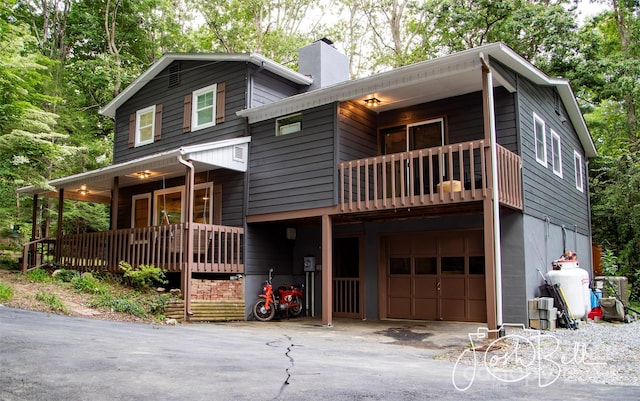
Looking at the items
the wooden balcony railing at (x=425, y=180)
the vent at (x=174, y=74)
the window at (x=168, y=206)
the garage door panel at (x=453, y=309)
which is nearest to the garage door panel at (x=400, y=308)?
the garage door panel at (x=453, y=309)

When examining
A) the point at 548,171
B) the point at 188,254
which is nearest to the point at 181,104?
the point at 188,254

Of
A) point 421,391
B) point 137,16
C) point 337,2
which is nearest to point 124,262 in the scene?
point 421,391

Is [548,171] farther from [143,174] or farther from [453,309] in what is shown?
[143,174]

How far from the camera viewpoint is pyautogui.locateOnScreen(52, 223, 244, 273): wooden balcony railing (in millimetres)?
12852

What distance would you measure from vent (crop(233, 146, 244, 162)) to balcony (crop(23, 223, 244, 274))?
183 centimetres

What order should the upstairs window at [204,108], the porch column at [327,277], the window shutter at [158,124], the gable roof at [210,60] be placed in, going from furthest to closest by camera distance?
the window shutter at [158,124], the upstairs window at [204,108], the gable roof at [210,60], the porch column at [327,277]

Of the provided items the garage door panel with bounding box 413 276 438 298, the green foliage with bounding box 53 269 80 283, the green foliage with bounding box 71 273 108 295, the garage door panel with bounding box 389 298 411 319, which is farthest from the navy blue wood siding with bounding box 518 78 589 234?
the green foliage with bounding box 53 269 80 283

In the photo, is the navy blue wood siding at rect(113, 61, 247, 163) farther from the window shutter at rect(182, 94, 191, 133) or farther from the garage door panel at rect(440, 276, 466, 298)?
the garage door panel at rect(440, 276, 466, 298)

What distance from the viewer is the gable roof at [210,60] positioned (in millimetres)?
14727

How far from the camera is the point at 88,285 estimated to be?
42.4 feet

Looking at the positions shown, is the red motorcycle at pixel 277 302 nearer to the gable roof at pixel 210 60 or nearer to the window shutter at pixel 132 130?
the gable roof at pixel 210 60

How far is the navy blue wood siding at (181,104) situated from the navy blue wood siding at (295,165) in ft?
3.50

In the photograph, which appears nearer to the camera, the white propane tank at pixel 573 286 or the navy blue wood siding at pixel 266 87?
the white propane tank at pixel 573 286

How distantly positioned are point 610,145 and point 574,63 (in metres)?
5.51
